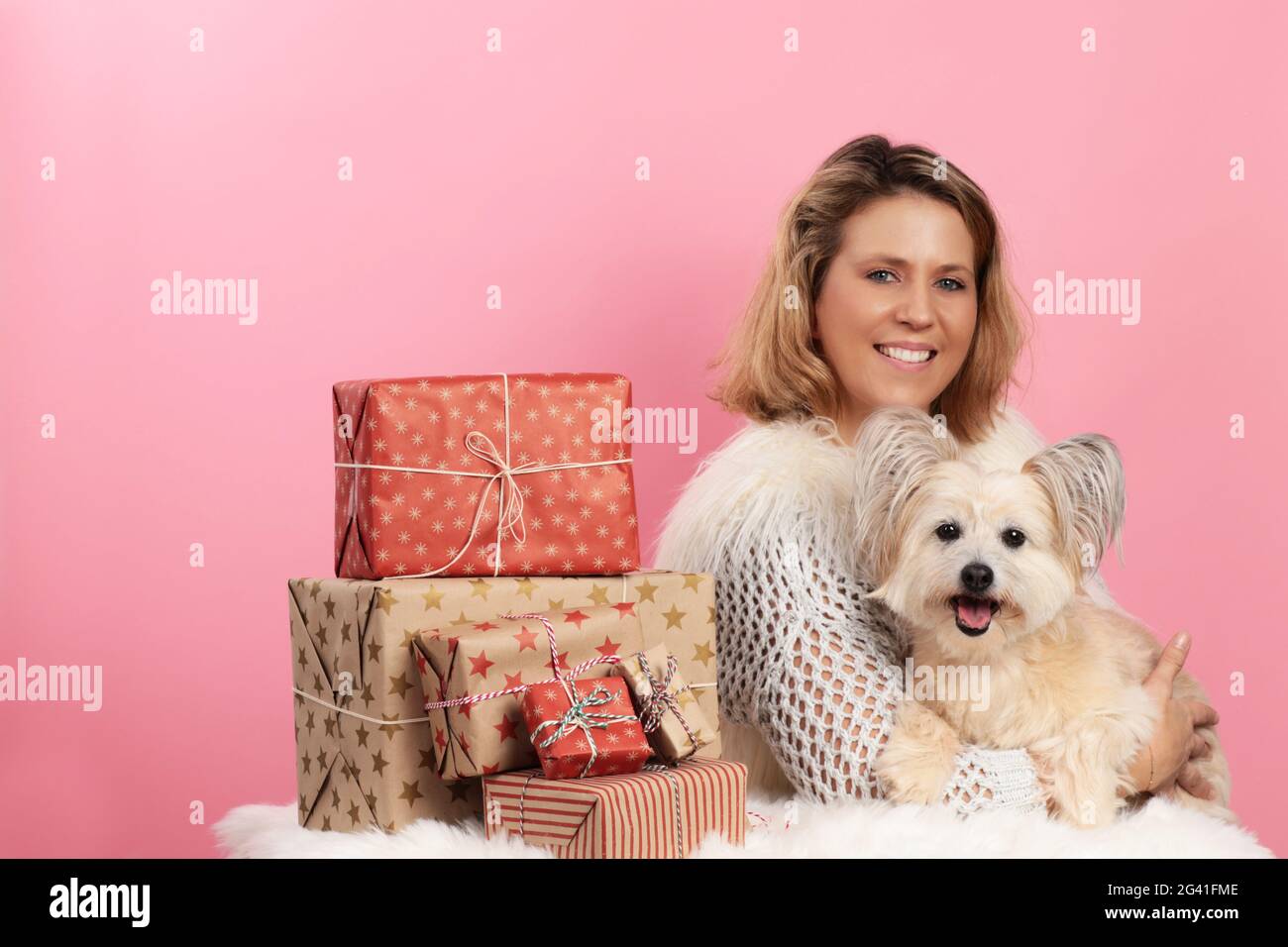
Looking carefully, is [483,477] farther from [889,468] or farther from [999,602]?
[999,602]

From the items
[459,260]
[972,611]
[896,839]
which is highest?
[459,260]

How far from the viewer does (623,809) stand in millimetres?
1962

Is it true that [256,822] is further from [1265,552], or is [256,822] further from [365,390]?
[1265,552]

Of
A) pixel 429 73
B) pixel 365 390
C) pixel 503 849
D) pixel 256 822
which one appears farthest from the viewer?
pixel 429 73

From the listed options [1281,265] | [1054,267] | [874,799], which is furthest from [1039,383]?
[874,799]

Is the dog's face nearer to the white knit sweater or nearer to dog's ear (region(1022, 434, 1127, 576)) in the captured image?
dog's ear (region(1022, 434, 1127, 576))

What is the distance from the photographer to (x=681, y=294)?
3.77 m

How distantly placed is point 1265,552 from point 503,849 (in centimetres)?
271

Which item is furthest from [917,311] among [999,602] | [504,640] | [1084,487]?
[504,640]

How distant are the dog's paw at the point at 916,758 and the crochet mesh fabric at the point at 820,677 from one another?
18 mm

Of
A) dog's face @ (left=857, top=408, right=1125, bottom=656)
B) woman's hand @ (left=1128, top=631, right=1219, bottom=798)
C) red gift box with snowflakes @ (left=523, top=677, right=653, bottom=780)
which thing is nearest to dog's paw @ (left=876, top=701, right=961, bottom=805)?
dog's face @ (left=857, top=408, right=1125, bottom=656)

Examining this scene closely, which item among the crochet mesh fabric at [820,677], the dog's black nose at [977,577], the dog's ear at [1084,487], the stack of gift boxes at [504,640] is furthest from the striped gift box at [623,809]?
the dog's ear at [1084,487]

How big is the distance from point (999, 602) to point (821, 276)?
86cm

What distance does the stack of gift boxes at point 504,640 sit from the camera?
2.04 m
